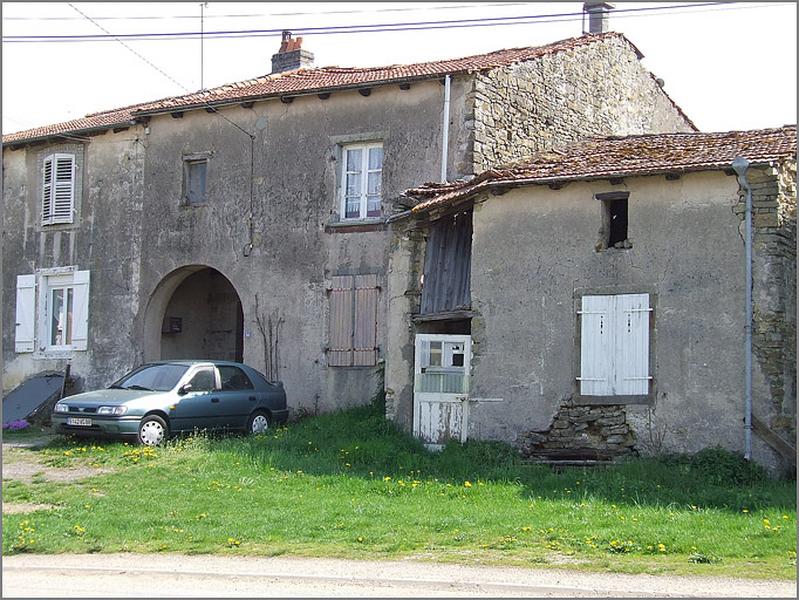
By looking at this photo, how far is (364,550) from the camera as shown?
1125cm

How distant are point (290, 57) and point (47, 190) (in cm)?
654

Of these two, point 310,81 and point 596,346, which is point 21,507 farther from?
point 310,81

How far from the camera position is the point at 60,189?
2523 centimetres

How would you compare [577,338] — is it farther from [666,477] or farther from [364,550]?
Answer: [364,550]

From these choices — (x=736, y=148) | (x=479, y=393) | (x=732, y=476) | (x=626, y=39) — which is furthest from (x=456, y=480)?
(x=626, y=39)

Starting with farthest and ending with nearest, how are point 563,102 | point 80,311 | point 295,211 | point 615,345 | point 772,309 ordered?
point 80,311 < point 563,102 < point 295,211 < point 615,345 < point 772,309

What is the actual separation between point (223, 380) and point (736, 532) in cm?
1008

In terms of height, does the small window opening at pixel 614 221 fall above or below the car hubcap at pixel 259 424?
above

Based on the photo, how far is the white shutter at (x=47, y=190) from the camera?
2531 cm

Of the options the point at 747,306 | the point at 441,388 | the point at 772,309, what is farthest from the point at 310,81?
the point at 772,309

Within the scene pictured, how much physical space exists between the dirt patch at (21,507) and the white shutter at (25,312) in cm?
1130

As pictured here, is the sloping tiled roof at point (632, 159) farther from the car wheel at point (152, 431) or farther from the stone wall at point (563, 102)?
the car wheel at point (152, 431)

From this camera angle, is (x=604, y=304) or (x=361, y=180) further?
(x=361, y=180)

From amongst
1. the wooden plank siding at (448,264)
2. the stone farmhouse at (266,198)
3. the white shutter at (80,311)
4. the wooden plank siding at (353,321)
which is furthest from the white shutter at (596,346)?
the white shutter at (80,311)
